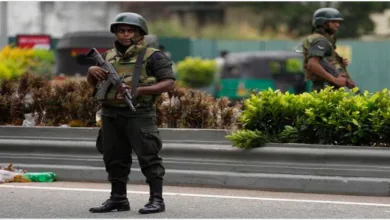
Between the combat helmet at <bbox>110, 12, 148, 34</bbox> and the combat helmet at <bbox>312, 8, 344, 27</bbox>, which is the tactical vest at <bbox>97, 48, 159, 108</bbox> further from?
the combat helmet at <bbox>312, 8, 344, 27</bbox>

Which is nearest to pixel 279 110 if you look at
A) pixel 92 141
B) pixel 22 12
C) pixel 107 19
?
pixel 92 141

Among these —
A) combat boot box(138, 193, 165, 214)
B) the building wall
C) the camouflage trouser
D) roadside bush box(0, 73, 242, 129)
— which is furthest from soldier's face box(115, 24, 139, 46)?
the building wall

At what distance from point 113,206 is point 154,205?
1.22ft

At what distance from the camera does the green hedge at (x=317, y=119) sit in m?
10.1

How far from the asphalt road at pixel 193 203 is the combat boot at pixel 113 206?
59 mm

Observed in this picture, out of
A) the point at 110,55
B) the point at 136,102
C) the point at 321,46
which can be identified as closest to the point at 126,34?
the point at 110,55

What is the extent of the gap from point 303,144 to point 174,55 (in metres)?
30.6

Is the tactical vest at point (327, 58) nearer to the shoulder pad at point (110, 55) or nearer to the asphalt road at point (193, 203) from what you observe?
the asphalt road at point (193, 203)

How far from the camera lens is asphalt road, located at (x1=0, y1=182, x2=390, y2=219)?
8.62m

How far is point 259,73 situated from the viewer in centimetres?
3325

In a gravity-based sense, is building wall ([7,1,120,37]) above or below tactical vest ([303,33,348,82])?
above

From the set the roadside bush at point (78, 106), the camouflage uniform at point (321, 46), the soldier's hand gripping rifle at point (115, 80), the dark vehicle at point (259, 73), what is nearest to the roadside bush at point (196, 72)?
the dark vehicle at point (259, 73)

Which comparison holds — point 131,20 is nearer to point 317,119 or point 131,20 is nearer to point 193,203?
point 193,203

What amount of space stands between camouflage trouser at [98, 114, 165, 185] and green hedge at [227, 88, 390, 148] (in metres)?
1.59
